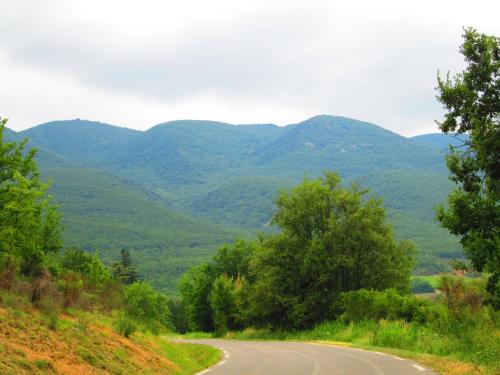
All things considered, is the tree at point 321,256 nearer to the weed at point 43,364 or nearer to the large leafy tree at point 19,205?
the large leafy tree at point 19,205

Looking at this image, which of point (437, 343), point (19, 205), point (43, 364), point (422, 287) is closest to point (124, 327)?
point (43, 364)

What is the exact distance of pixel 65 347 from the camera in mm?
12391

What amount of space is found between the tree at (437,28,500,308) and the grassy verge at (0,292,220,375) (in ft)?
31.7

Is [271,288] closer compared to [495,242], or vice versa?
[495,242]

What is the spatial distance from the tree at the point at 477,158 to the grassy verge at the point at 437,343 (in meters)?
1.87

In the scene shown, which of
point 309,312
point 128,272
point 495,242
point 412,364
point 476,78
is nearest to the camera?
point 412,364

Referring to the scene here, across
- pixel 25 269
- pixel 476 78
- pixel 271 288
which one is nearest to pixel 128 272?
pixel 271 288

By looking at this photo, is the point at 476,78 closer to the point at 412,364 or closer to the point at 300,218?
the point at 412,364

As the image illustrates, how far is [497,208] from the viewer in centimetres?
1773

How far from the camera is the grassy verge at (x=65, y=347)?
10469 mm

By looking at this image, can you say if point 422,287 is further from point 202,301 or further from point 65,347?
point 65,347

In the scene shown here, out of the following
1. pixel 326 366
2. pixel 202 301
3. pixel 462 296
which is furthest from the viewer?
pixel 202 301

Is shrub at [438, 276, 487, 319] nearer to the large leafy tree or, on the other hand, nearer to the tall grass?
the tall grass

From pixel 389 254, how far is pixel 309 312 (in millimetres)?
7619
